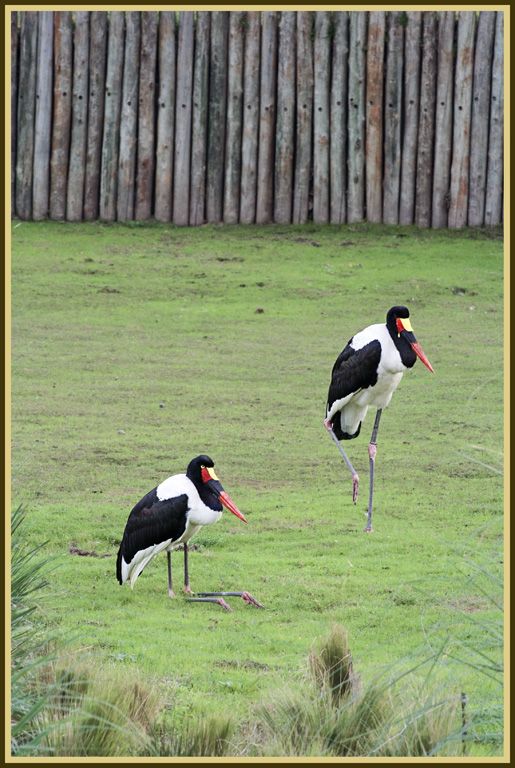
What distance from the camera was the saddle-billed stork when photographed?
23.2ft

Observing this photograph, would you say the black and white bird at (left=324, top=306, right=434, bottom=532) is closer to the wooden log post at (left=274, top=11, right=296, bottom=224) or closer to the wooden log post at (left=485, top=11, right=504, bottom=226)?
the wooden log post at (left=274, top=11, right=296, bottom=224)

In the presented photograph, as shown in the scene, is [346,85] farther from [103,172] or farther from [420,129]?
[103,172]

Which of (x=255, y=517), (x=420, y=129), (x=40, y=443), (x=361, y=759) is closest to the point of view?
(x=361, y=759)

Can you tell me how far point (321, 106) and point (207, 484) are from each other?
346 inches

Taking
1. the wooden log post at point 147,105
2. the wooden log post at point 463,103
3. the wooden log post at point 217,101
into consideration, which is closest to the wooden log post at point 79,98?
→ the wooden log post at point 147,105

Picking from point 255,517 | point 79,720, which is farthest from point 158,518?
point 79,720

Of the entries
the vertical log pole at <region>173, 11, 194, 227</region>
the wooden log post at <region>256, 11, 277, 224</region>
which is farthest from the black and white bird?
the vertical log pole at <region>173, 11, 194, 227</region>

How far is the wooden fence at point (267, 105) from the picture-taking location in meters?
15.1

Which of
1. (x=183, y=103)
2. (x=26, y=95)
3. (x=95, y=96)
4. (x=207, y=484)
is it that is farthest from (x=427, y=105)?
(x=207, y=484)

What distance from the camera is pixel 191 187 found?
1546 cm

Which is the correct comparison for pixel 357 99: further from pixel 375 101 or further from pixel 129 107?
pixel 129 107

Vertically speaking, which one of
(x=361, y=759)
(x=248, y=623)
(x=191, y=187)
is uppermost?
(x=191, y=187)

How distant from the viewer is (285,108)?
1525cm

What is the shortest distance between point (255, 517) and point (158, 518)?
1336 mm
